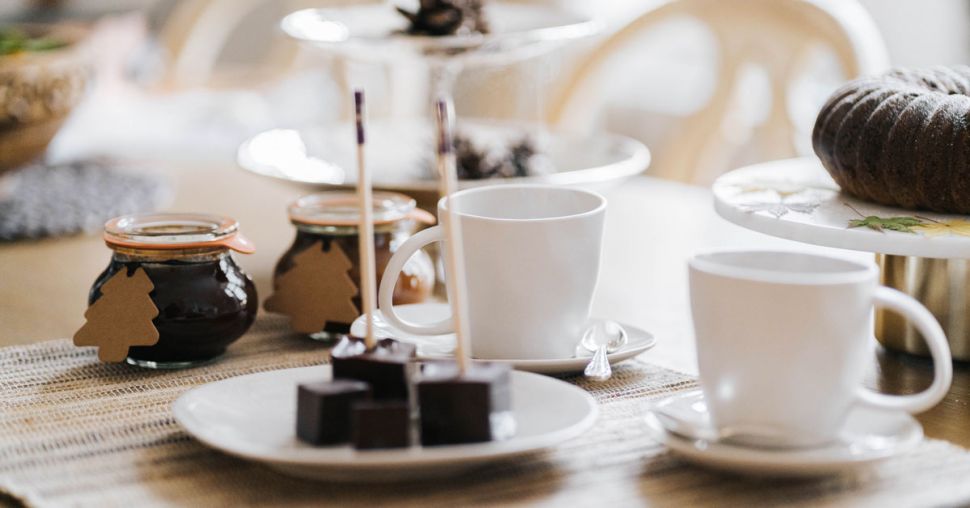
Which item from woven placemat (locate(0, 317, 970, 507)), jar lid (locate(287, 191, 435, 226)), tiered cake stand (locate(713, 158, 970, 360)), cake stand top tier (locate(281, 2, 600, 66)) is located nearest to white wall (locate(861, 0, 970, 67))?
cake stand top tier (locate(281, 2, 600, 66))

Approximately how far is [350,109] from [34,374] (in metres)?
1.34

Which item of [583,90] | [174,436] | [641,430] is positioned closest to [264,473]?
[174,436]

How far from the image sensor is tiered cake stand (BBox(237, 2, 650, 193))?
1079 millimetres

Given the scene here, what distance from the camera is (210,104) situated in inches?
91.7

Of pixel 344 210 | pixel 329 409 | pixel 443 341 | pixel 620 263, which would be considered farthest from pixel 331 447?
pixel 620 263

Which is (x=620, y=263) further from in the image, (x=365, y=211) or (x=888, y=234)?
(x=365, y=211)

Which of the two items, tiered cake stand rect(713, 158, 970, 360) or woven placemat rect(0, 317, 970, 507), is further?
tiered cake stand rect(713, 158, 970, 360)

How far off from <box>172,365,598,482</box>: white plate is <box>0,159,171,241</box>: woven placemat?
0.64 m

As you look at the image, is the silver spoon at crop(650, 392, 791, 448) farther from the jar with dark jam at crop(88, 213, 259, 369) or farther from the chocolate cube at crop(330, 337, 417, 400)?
the jar with dark jam at crop(88, 213, 259, 369)

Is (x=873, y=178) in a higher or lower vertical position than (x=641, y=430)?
higher

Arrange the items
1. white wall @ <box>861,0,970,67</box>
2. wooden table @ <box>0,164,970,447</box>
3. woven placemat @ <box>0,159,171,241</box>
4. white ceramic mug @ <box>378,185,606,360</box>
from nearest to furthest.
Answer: white ceramic mug @ <box>378,185,606,360</box>, wooden table @ <box>0,164,970,447</box>, woven placemat @ <box>0,159,171,241</box>, white wall @ <box>861,0,970,67</box>

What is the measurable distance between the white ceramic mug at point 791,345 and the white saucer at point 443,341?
0.15m

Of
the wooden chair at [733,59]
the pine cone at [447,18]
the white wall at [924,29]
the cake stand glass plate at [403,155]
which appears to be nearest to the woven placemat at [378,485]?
the cake stand glass plate at [403,155]

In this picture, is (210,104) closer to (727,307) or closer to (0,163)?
(0,163)
